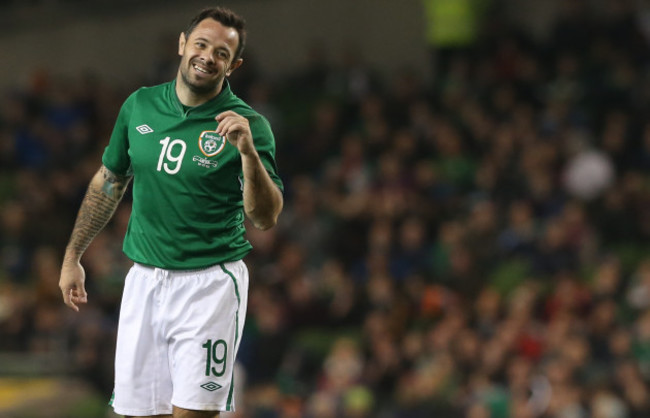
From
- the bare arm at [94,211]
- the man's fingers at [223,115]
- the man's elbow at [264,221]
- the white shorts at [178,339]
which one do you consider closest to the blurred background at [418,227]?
the white shorts at [178,339]

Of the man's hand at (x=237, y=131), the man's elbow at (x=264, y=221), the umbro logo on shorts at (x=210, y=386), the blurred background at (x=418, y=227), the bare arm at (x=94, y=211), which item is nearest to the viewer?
the man's hand at (x=237, y=131)

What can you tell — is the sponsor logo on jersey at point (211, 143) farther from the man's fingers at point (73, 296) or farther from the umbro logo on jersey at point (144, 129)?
the man's fingers at point (73, 296)

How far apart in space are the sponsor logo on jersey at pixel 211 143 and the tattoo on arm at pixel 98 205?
1.87ft

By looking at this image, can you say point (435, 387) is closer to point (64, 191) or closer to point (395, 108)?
point (395, 108)

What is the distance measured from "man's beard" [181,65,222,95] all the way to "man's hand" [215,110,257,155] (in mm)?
405

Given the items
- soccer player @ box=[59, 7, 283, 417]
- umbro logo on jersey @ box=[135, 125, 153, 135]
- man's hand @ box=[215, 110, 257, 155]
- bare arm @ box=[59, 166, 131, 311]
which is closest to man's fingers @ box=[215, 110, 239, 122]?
man's hand @ box=[215, 110, 257, 155]

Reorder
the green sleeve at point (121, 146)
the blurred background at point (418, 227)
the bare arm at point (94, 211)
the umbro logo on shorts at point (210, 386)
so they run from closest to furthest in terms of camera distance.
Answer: the umbro logo on shorts at point (210, 386) < the green sleeve at point (121, 146) < the bare arm at point (94, 211) < the blurred background at point (418, 227)

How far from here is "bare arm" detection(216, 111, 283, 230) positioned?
4.25 meters

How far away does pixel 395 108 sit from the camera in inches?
600

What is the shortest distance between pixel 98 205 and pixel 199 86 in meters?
0.80

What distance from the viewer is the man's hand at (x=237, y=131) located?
13.9ft

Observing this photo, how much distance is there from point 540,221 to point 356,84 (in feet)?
16.4

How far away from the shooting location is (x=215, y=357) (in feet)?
15.5

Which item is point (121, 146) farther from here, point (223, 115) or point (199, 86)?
point (223, 115)
